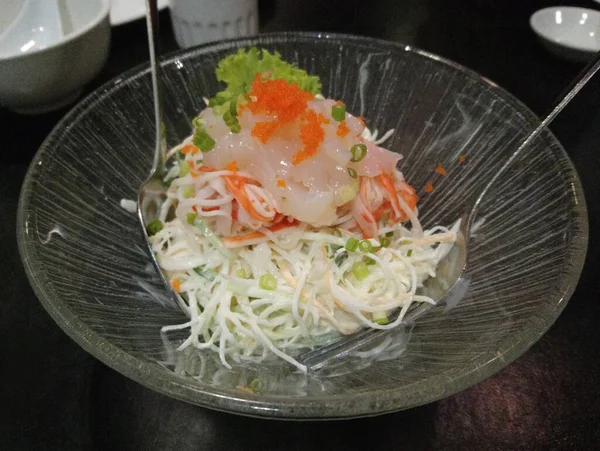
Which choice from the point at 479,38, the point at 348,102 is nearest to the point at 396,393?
the point at 348,102

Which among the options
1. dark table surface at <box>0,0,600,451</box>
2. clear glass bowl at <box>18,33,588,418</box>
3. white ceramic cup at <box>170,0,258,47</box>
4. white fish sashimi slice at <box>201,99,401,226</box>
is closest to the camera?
clear glass bowl at <box>18,33,588,418</box>

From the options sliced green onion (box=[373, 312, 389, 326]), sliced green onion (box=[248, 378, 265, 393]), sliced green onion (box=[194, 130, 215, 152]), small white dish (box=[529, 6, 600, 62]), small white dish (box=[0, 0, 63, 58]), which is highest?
small white dish (box=[529, 6, 600, 62])

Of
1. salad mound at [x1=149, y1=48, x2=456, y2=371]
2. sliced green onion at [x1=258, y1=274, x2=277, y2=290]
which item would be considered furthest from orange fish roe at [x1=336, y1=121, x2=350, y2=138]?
sliced green onion at [x1=258, y1=274, x2=277, y2=290]

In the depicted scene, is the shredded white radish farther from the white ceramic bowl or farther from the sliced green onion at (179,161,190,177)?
the white ceramic bowl

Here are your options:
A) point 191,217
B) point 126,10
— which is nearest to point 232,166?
point 191,217

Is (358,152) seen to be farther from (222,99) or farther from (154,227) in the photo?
(154,227)

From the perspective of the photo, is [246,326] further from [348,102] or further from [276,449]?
[348,102]
